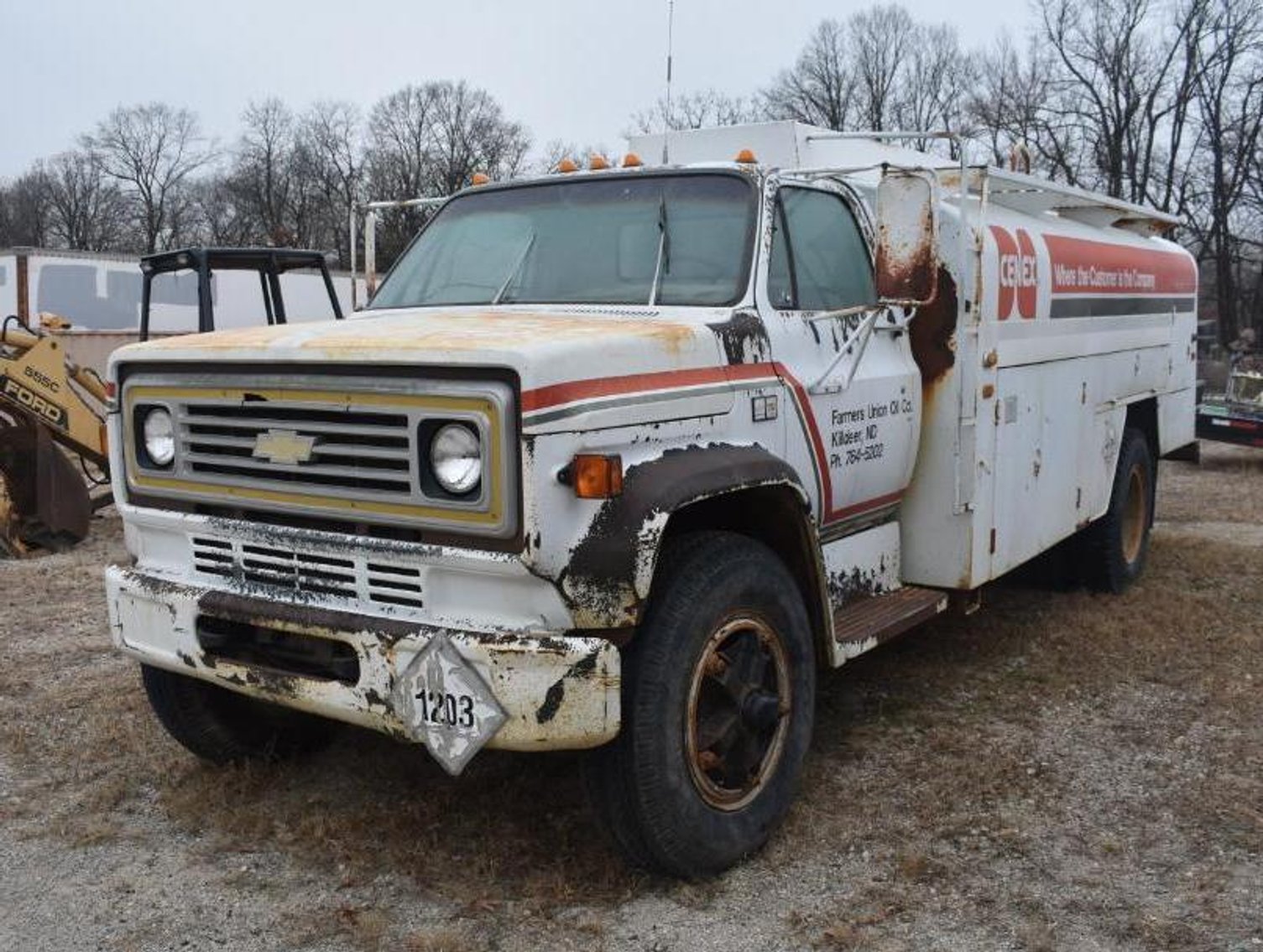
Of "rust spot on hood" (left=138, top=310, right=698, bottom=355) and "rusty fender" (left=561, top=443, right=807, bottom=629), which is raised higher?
"rust spot on hood" (left=138, top=310, right=698, bottom=355)

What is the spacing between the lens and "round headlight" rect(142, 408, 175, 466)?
4066 millimetres

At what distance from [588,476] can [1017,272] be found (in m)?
2.92

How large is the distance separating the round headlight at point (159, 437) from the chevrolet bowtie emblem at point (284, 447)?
1.47 feet

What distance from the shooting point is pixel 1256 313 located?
139 feet

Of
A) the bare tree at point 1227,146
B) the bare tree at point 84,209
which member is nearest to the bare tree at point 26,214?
the bare tree at point 84,209

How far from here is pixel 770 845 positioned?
4.02 meters

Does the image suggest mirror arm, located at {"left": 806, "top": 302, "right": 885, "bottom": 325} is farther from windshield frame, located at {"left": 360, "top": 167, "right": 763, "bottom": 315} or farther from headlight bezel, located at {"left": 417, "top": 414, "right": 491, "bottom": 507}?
headlight bezel, located at {"left": 417, "top": 414, "right": 491, "bottom": 507}

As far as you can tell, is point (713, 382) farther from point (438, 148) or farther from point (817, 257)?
point (438, 148)

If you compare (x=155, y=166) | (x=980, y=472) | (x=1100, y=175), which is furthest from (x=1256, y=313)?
(x=155, y=166)

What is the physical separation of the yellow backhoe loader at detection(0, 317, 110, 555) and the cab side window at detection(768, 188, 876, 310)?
6.43 metres

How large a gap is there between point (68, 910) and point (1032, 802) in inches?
124

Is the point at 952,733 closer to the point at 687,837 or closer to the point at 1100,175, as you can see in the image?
the point at 687,837

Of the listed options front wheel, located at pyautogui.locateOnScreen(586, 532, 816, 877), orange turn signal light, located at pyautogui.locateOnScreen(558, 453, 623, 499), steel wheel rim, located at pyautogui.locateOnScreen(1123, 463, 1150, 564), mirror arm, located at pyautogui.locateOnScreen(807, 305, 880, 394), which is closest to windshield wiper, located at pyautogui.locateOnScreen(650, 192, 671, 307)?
mirror arm, located at pyautogui.locateOnScreen(807, 305, 880, 394)

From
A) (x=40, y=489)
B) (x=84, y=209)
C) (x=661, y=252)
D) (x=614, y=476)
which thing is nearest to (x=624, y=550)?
(x=614, y=476)
